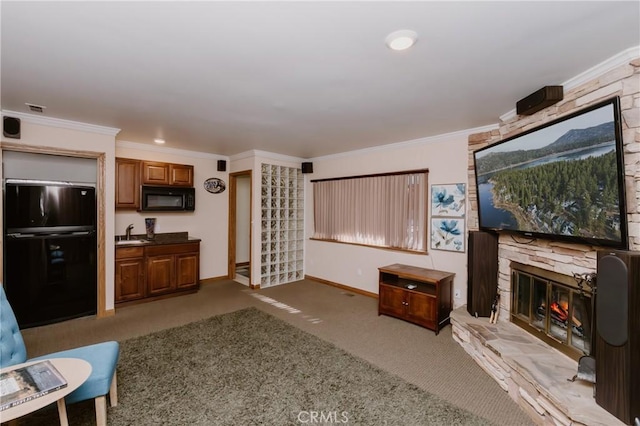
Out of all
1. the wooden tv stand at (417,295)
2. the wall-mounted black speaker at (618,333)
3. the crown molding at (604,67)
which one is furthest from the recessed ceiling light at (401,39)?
the wooden tv stand at (417,295)

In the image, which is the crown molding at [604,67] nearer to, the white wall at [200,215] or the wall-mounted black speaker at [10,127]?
the white wall at [200,215]

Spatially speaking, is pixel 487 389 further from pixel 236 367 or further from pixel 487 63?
pixel 487 63

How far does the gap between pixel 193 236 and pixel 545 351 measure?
5261 mm

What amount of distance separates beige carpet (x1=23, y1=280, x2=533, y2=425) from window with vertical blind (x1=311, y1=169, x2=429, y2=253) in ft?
3.43

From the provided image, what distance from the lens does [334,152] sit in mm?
5297

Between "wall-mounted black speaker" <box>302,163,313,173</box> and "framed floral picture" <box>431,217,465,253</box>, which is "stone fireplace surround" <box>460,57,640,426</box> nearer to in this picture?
"framed floral picture" <box>431,217,465,253</box>

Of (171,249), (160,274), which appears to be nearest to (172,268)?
(160,274)

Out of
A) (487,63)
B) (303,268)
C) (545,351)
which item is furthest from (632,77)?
(303,268)

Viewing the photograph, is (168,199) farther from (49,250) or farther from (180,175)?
(49,250)

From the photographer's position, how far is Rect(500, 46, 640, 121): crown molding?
73.3 inches

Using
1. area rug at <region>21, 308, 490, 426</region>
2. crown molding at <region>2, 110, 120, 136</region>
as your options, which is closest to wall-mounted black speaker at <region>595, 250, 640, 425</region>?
area rug at <region>21, 308, 490, 426</region>

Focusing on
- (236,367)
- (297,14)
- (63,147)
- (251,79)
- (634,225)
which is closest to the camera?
(297,14)

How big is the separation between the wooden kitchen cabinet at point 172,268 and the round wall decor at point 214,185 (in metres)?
1.19

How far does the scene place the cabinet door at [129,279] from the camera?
4.19 m
